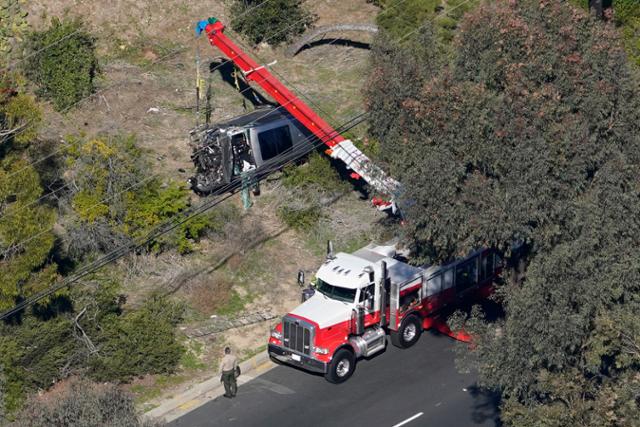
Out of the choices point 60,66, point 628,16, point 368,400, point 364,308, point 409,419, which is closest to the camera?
point 409,419

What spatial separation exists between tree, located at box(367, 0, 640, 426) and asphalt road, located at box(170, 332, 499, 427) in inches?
130

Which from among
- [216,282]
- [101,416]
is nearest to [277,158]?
[216,282]

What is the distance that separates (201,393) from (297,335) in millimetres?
2730

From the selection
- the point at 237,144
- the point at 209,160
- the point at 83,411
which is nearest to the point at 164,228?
the point at 209,160

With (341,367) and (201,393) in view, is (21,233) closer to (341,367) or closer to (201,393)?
(201,393)

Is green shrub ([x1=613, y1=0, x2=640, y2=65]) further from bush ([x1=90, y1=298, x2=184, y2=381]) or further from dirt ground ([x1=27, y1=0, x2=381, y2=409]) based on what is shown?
bush ([x1=90, y1=298, x2=184, y2=381])

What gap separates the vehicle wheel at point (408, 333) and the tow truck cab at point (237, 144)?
8281 mm

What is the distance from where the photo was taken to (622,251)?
18875 mm

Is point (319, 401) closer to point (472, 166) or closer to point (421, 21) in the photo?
point (472, 166)

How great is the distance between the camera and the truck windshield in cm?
2481

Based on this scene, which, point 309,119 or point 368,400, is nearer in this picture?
point 368,400

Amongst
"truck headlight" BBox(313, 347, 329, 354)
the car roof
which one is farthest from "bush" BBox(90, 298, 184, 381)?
the car roof

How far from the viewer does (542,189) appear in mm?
19109

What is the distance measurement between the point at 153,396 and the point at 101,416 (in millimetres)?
5710
